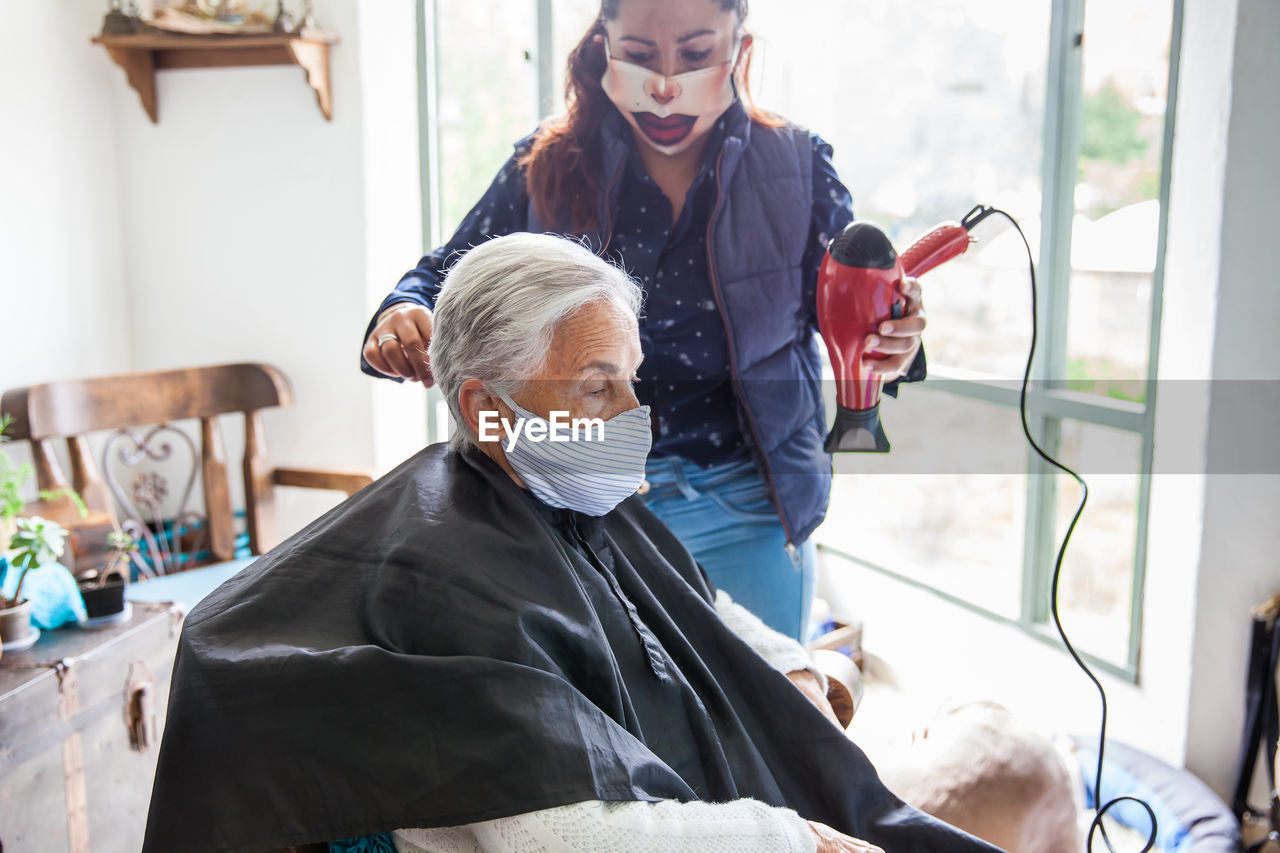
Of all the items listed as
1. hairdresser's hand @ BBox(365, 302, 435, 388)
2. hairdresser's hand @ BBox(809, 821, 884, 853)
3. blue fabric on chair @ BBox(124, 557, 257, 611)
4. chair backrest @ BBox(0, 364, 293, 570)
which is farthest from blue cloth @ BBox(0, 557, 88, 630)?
hairdresser's hand @ BBox(809, 821, 884, 853)

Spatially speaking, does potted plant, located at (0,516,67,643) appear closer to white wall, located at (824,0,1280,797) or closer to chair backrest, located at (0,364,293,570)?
chair backrest, located at (0,364,293,570)

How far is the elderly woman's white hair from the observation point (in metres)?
1.22

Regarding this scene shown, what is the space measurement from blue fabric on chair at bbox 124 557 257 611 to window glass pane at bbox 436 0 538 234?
1494mm

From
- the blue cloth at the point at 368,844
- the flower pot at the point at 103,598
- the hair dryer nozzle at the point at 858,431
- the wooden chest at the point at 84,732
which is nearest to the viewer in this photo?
the blue cloth at the point at 368,844

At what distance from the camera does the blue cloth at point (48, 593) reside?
2.17 metres

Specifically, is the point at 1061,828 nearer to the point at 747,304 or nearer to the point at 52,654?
the point at 747,304

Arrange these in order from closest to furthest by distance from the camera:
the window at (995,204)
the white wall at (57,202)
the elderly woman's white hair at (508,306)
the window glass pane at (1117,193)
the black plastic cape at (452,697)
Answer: the black plastic cape at (452,697)
the elderly woman's white hair at (508,306)
the window glass pane at (1117,193)
the window at (995,204)
the white wall at (57,202)

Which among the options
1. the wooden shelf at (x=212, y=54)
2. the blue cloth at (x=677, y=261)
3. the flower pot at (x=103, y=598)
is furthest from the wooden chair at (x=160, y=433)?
the blue cloth at (x=677, y=261)

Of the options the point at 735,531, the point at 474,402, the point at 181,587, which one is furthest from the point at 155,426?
the point at 474,402

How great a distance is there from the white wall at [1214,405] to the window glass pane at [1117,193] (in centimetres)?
18

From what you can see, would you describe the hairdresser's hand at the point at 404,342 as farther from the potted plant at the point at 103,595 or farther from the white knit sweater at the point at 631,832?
the potted plant at the point at 103,595

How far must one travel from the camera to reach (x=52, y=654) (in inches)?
84.6

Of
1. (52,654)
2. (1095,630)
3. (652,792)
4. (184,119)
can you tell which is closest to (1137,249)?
(1095,630)

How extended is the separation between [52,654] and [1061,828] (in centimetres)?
199
